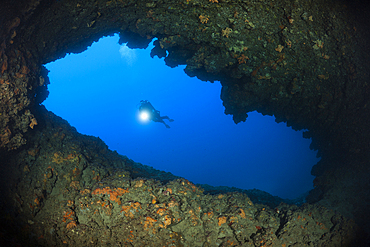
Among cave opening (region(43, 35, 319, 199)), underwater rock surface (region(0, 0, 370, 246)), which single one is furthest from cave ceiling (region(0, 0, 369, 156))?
cave opening (region(43, 35, 319, 199))

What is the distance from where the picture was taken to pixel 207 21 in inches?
203

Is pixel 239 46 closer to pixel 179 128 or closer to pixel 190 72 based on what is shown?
pixel 190 72

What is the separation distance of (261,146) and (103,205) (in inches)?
3491

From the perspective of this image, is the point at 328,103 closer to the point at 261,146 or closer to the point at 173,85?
the point at 261,146

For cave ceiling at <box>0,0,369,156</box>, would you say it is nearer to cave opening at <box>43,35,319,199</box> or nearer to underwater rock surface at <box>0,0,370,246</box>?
underwater rock surface at <box>0,0,370,246</box>

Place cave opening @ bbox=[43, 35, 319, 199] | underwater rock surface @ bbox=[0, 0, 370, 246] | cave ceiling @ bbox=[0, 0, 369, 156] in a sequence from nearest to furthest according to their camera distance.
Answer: underwater rock surface @ bbox=[0, 0, 370, 246] → cave ceiling @ bbox=[0, 0, 369, 156] → cave opening @ bbox=[43, 35, 319, 199]

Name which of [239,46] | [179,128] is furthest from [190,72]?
[179,128]

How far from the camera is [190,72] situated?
7094 mm

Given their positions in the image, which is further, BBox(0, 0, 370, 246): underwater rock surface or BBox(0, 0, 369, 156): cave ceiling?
BBox(0, 0, 369, 156): cave ceiling

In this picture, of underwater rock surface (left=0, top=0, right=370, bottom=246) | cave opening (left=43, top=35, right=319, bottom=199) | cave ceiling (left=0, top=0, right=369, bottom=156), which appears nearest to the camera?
underwater rock surface (left=0, top=0, right=370, bottom=246)

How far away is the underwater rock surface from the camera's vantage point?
3.38m

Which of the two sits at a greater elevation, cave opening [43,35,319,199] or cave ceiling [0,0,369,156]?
cave opening [43,35,319,199]

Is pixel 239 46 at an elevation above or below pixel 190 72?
below

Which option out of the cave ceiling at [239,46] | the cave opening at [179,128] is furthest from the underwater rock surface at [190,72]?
the cave opening at [179,128]
